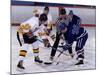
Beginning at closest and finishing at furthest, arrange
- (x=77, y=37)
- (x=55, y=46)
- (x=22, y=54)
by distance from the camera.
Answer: (x=22, y=54) → (x=55, y=46) → (x=77, y=37)

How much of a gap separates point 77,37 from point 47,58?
44 cm

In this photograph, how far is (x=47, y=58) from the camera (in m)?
2.41

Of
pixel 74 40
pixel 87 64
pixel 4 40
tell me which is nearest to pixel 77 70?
pixel 87 64

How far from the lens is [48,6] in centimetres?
242

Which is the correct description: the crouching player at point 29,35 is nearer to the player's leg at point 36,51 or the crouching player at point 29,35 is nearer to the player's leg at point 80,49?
A: the player's leg at point 36,51

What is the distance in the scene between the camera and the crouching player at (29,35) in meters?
2.32

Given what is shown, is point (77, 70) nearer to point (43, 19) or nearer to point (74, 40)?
point (74, 40)

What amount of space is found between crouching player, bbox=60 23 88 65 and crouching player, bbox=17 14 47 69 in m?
0.30

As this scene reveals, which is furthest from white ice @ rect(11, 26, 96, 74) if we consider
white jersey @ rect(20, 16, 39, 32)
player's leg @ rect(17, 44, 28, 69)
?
white jersey @ rect(20, 16, 39, 32)

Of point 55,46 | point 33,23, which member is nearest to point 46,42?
point 55,46

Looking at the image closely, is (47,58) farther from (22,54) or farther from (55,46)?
(22,54)

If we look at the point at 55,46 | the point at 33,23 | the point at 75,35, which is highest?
the point at 33,23

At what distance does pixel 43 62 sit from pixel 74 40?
0.45 m

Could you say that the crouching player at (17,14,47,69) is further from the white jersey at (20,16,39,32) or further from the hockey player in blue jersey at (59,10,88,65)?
the hockey player in blue jersey at (59,10,88,65)
